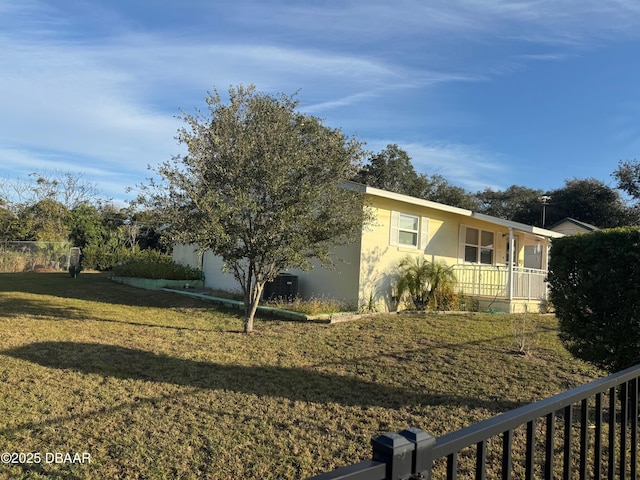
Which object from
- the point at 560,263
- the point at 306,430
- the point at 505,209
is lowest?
the point at 306,430

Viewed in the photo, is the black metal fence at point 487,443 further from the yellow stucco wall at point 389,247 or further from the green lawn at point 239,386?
the yellow stucco wall at point 389,247

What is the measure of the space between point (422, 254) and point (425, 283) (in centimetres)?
148

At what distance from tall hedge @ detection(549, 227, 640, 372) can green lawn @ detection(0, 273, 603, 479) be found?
1045 millimetres

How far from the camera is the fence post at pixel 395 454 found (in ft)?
3.92

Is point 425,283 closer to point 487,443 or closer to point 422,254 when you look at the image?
point 422,254

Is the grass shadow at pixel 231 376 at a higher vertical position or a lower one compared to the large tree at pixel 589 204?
lower

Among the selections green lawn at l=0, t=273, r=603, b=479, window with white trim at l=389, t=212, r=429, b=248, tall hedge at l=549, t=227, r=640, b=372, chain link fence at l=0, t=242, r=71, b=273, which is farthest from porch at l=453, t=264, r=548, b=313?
chain link fence at l=0, t=242, r=71, b=273

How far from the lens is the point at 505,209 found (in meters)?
41.6

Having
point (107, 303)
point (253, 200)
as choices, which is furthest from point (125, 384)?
point (107, 303)

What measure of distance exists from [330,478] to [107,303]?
1244 centimetres

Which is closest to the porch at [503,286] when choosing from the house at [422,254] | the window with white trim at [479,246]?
the house at [422,254]

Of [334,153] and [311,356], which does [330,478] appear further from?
[334,153]

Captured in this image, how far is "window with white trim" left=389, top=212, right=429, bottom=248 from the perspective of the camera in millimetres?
12789

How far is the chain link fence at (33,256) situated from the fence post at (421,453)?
84.5ft
